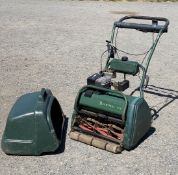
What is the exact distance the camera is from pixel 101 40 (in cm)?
1125

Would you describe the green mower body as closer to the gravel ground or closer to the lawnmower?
the lawnmower

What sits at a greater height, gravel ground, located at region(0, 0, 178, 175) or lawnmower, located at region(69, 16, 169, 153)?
lawnmower, located at region(69, 16, 169, 153)

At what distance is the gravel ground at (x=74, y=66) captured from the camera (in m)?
5.09

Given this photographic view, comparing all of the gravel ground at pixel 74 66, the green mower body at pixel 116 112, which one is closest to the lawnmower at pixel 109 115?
the green mower body at pixel 116 112

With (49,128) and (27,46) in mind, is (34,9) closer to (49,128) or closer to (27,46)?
(27,46)

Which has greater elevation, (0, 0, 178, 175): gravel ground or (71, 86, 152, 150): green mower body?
(71, 86, 152, 150): green mower body

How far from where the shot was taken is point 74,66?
8945 millimetres

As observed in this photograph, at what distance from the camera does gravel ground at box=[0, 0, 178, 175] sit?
5.09 metres

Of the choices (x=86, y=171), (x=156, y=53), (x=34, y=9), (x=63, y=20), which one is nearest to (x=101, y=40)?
(x=156, y=53)

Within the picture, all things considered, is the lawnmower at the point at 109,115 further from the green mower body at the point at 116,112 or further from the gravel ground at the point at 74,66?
the gravel ground at the point at 74,66

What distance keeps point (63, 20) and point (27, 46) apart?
12.2 ft

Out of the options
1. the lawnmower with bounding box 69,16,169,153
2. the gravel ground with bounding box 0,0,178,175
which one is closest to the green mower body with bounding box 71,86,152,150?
the lawnmower with bounding box 69,16,169,153


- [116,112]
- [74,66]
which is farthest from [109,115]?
[74,66]

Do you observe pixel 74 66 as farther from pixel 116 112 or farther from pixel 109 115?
pixel 116 112
